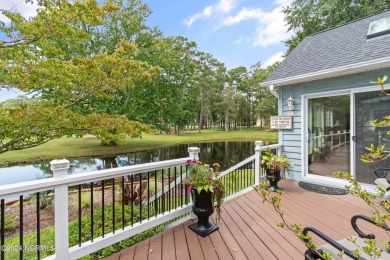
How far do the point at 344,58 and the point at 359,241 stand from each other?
3773 millimetres

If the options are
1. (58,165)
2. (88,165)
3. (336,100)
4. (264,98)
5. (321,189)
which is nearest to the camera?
(58,165)

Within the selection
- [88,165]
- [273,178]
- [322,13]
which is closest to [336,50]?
[273,178]

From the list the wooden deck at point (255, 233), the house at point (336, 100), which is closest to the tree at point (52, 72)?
the wooden deck at point (255, 233)

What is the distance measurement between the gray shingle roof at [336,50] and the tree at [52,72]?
3571 mm

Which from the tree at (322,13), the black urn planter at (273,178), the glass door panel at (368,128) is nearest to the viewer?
the glass door panel at (368,128)

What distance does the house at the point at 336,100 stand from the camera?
3.71m

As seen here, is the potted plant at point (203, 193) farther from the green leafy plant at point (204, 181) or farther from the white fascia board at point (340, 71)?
the white fascia board at point (340, 71)

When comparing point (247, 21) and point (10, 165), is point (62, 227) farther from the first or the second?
point (10, 165)

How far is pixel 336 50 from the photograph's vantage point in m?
4.63

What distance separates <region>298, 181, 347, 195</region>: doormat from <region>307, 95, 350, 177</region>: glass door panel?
314mm

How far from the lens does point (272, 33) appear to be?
12516mm

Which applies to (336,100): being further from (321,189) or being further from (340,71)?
(321,189)

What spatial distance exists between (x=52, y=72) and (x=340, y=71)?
5.30 meters

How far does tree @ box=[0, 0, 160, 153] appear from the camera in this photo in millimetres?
3361
